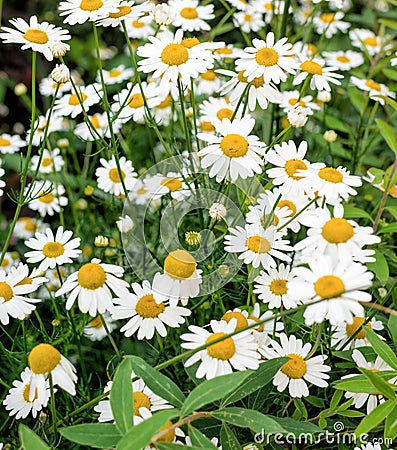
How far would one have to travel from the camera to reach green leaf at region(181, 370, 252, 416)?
578mm

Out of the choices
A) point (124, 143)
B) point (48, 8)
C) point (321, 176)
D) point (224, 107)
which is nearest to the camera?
point (321, 176)

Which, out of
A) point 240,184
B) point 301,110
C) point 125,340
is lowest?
point 125,340

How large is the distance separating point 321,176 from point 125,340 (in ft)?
1.60

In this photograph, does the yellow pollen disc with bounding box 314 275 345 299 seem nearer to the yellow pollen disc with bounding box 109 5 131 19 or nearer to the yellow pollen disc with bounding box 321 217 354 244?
the yellow pollen disc with bounding box 321 217 354 244

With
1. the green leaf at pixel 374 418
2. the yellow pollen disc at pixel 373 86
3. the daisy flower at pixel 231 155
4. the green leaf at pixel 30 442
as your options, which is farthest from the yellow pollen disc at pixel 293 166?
the yellow pollen disc at pixel 373 86

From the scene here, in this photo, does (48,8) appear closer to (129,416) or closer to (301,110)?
(301,110)

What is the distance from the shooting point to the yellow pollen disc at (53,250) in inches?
34.7

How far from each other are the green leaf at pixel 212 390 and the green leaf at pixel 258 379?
87 mm

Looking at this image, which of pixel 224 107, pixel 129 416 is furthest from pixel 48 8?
pixel 129 416

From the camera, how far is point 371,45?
1.44 m

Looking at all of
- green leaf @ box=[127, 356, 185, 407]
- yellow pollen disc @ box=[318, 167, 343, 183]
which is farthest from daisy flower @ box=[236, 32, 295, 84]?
green leaf @ box=[127, 356, 185, 407]

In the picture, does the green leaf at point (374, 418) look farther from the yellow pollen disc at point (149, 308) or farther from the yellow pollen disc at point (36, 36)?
the yellow pollen disc at point (36, 36)

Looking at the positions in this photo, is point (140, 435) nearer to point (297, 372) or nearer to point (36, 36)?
point (297, 372)

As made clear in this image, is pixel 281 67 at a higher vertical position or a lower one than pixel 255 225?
higher
